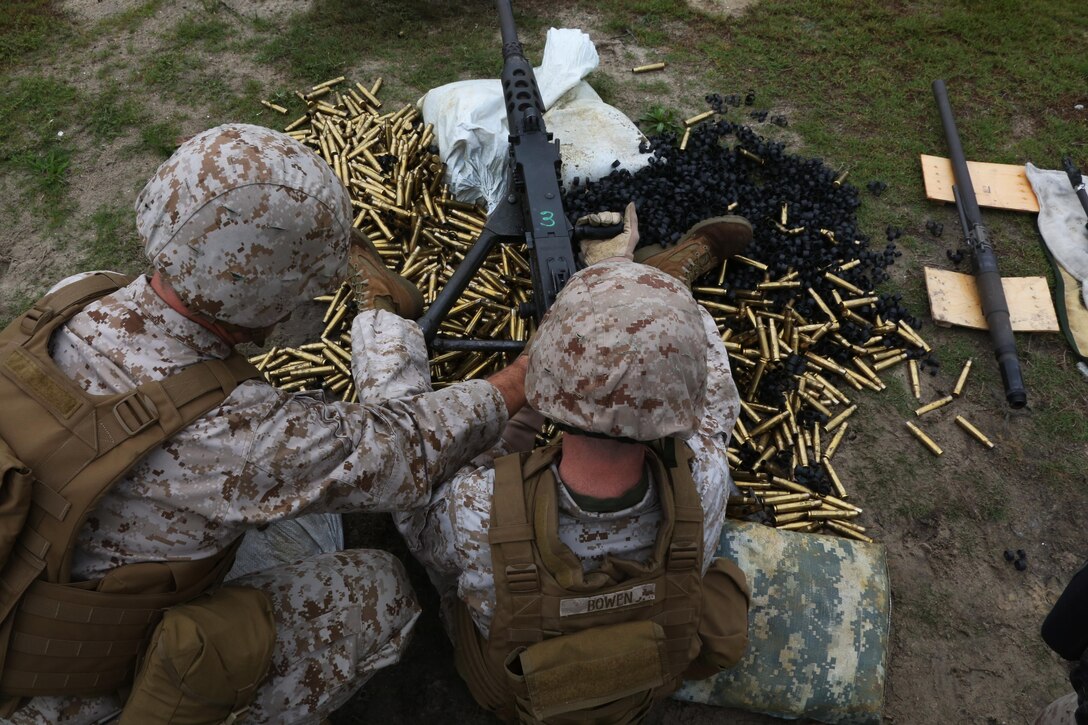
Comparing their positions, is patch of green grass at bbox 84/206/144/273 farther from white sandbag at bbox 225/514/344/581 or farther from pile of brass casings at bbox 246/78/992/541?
white sandbag at bbox 225/514/344/581

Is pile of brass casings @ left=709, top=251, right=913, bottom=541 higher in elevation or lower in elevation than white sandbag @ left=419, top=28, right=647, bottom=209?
lower

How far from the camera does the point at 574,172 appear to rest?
20.4 ft

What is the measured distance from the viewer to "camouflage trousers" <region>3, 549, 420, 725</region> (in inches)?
126

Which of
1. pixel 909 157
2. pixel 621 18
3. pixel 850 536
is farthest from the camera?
pixel 621 18

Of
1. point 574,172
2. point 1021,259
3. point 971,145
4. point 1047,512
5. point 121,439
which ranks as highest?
point 121,439

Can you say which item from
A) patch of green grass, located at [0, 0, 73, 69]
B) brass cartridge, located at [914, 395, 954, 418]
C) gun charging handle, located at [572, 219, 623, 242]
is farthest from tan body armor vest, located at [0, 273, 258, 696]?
patch of green grass, located at [0, 0, 73, 69]

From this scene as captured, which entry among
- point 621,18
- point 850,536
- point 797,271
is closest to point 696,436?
point 850,536

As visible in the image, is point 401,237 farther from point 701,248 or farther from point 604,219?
point 701,248

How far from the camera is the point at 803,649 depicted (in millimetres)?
3891

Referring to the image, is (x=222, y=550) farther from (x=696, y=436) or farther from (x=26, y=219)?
(x=26, y=219)

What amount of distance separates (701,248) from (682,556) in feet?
10.4

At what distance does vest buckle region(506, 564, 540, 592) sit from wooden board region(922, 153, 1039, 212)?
240 inches

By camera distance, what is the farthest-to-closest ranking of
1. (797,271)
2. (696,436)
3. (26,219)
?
(26,219)
(797,271)
(696,436)

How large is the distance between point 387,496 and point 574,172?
393 cm
